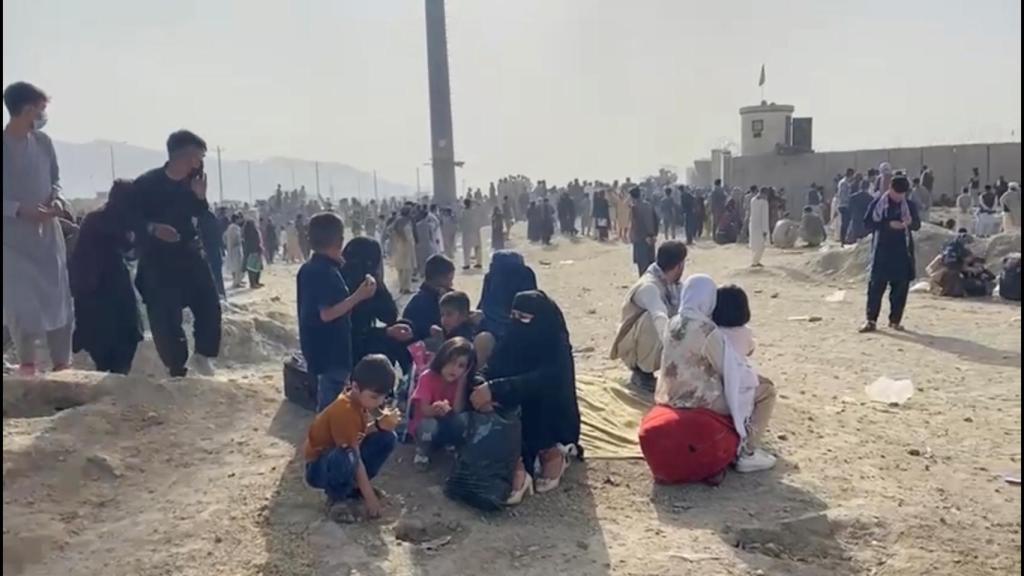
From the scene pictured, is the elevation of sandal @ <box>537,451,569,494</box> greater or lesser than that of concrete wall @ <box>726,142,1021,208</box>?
lesser

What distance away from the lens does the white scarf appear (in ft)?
14.5

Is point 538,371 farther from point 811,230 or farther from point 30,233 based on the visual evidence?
point 811,230

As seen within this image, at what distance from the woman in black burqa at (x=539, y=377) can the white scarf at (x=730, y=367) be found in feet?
2.05

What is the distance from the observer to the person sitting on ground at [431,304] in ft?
17.2

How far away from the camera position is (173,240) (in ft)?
16.4

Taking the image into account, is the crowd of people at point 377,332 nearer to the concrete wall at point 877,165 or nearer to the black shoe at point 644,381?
the black shoe at point 644,381

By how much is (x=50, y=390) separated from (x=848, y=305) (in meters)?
8.88

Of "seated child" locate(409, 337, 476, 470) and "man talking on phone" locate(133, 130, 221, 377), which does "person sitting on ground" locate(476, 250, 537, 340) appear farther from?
"man talking on phone" locate(133, 130, 221, 377)

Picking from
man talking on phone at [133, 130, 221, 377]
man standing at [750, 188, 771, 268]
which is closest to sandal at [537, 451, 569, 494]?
man talking on phone at [133, 130, 221, 377]

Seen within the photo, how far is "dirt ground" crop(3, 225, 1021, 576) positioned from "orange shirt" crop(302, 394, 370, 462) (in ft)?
1.09

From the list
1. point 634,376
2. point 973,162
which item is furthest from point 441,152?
point 634,376

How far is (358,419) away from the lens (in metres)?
3.84

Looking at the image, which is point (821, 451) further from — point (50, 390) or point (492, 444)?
point (50, 390)


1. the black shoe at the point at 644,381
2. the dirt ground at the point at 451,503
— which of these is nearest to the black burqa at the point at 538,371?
the dirt ground at the point at 451,503
